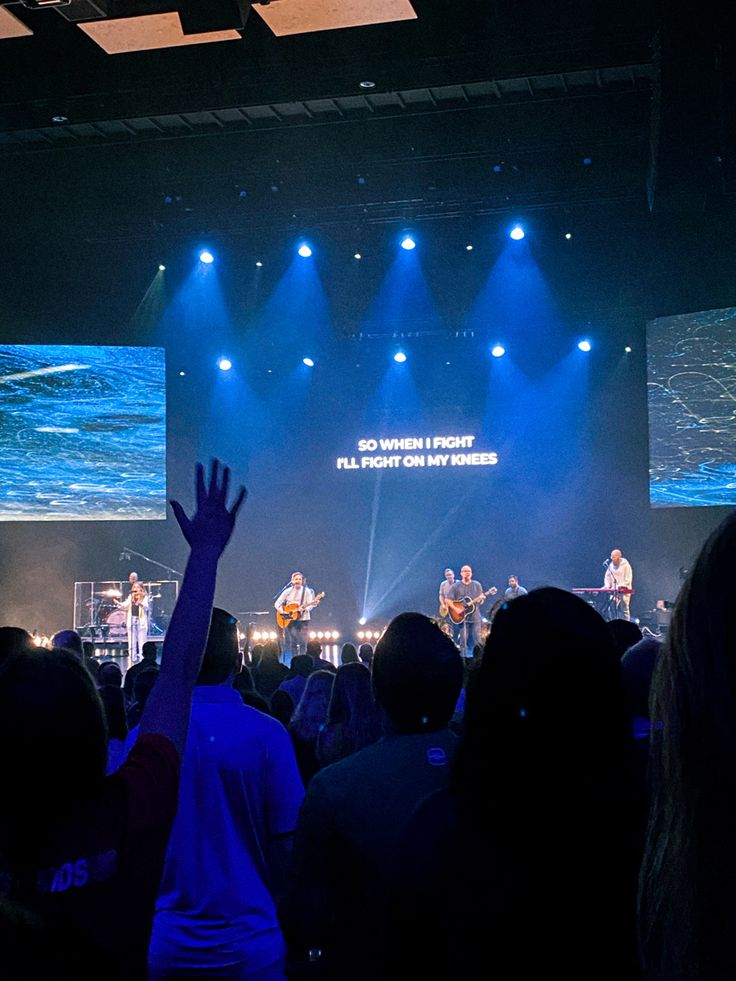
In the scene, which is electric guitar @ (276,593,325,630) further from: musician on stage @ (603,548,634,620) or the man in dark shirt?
the man in dark shirt

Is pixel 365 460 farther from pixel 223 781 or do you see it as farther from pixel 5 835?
pixel 5 835

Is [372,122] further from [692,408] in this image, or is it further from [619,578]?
[619,578]

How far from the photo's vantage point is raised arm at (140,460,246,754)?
1671mm

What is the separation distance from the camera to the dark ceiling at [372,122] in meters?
9.45

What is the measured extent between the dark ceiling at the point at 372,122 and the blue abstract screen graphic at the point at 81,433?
8.61 feet

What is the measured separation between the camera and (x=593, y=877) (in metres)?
1.35

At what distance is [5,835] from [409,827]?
54 centimetres

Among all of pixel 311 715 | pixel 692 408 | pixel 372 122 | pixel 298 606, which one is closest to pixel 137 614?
pixel 298 606

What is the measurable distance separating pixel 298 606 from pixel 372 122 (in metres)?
7.59

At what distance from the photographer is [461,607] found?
51.1ft

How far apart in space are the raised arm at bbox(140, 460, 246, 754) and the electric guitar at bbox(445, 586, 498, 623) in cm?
1381

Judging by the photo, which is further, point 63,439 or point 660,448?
point 63,439

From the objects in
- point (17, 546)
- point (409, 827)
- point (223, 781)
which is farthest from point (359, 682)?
point (17, 546)

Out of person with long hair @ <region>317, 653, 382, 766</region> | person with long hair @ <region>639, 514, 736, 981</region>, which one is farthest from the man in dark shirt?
person with long hair @ <region>317, 653, 382, 766</region>
